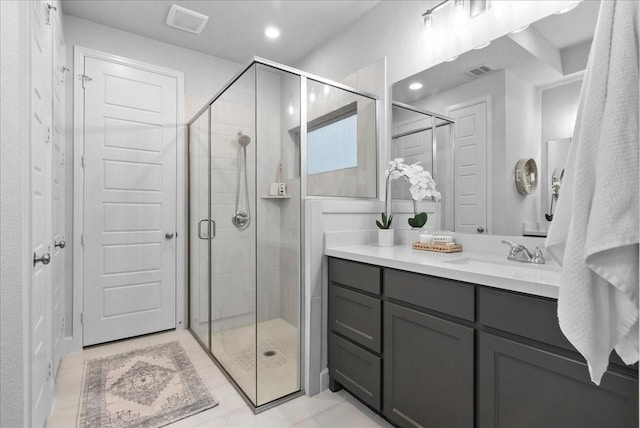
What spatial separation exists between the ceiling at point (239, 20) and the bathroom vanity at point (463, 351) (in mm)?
1962

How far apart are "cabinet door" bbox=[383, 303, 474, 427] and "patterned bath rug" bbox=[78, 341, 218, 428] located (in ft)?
3.52

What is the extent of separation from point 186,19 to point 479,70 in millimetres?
2282

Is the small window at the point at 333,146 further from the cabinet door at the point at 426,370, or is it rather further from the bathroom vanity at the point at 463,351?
the cabinet door at the point at 426,370

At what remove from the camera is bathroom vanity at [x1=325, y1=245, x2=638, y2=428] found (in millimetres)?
981

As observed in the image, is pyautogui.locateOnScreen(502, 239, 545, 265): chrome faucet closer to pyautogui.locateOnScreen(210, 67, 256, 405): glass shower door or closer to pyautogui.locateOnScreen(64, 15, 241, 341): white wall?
pyautogui.locateOnScreen(210, 67, 256, 405): glass shower door

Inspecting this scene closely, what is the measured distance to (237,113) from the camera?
208cm

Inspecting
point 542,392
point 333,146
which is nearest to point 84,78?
point 333,146

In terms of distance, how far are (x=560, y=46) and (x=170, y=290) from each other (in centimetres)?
331

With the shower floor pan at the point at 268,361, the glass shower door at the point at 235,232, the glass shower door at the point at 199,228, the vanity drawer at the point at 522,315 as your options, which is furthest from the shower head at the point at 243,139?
the vanity drawer at the point at 522,315

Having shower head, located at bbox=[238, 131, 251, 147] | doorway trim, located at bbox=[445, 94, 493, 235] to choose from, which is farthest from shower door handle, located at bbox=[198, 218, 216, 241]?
doorway trim, located at bbox=[445, 94, 493, 235]

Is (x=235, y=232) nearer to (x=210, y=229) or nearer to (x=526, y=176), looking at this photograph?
(x=210, y=229)

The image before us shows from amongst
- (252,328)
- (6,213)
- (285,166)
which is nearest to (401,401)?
(252,328)

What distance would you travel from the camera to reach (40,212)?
1549 millimetres

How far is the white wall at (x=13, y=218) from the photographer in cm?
113
